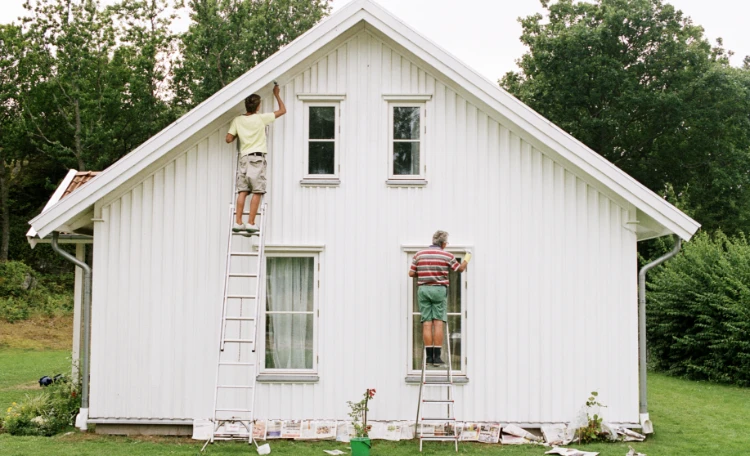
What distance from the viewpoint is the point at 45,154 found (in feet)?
122

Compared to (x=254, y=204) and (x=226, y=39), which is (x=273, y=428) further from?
(x=226, y=39)

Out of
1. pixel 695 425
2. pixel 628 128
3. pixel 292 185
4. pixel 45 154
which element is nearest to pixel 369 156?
pixel 292 185

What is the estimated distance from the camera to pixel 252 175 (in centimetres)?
1116

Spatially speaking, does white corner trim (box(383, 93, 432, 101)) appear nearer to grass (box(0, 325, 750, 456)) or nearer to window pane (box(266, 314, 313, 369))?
window pane (box(266, 314, 313, 369))

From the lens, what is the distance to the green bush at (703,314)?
18.1 metres

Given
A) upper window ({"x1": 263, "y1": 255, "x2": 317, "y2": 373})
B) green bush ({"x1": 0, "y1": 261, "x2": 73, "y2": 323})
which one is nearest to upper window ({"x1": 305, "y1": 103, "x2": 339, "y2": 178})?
upper window ({"x1": 263, "y1": 255, "x2": 317, "y2": 373})

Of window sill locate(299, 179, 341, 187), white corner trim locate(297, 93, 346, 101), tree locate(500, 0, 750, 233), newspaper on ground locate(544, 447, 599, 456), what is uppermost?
tree locate(500, 0, 750, 233)

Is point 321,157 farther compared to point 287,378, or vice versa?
point 321,157

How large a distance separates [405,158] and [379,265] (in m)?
1.57

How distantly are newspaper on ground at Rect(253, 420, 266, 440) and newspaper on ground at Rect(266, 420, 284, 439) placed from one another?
0.06m

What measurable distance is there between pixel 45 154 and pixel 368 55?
29452 millimetres

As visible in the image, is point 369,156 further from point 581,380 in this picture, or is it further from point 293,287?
point 581,380

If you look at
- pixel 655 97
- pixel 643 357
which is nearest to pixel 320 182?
pixel 643 357

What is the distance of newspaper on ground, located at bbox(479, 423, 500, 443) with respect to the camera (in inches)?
438
